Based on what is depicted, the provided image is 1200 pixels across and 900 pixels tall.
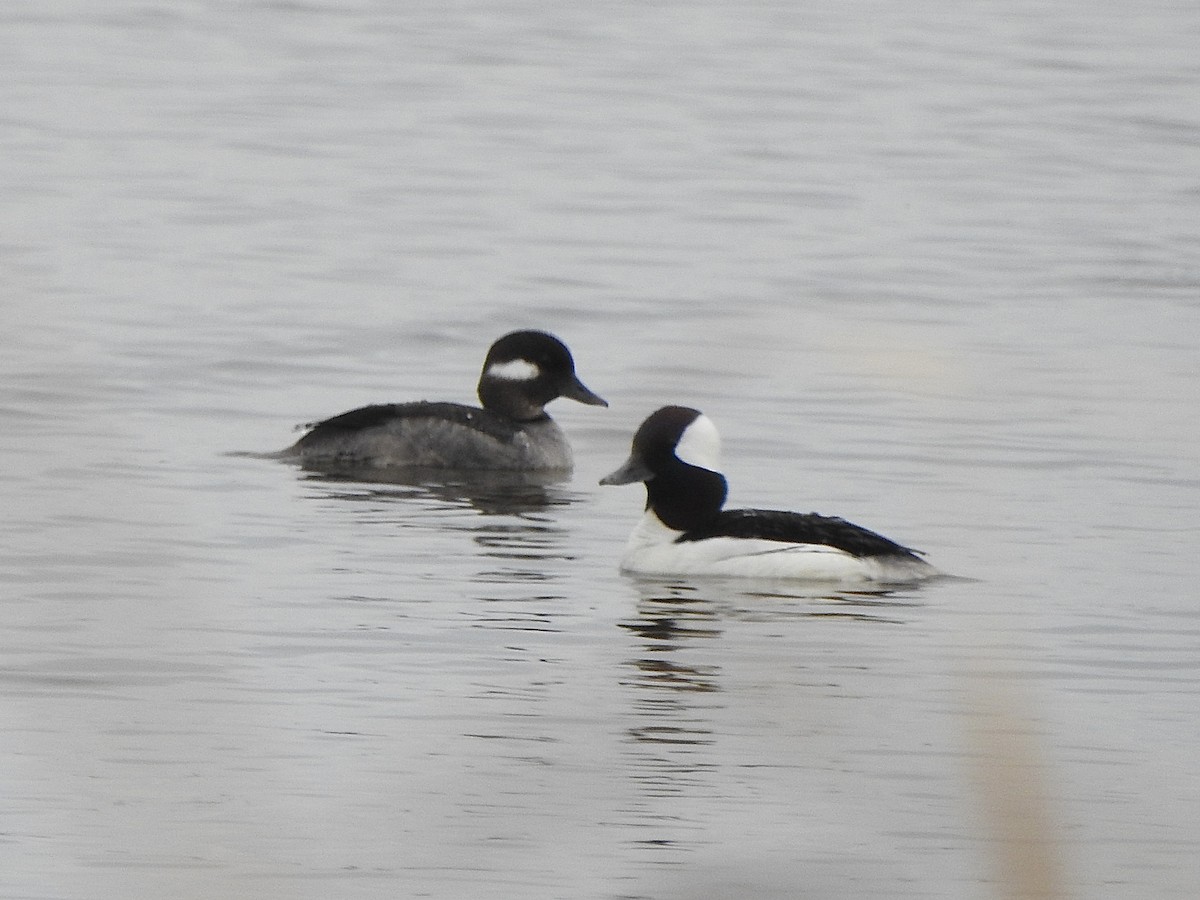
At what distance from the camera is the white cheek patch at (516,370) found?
15547 millimetres

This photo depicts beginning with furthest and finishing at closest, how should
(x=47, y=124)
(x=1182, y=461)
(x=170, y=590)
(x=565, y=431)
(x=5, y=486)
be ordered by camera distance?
(x=47, y=124) → (x=565, y=431) → (x=1182, y=461) → (x=5, y=486) → (x=170, y=590)

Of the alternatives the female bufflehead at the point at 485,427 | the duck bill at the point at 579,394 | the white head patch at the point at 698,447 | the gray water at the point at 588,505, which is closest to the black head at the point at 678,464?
the white head patch at the point at 698,447

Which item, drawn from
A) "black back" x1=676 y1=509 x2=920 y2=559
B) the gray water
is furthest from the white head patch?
the gray water

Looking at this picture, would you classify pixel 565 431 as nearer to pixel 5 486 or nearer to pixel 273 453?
pixel 273 453

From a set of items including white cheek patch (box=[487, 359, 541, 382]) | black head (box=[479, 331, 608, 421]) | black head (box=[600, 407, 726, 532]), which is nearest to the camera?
black head (box=[600, 407, 726, 532])

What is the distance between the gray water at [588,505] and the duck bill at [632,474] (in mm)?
458

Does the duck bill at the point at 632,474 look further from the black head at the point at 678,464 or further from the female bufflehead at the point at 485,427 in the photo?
the female bufflehead at the point at 485,427

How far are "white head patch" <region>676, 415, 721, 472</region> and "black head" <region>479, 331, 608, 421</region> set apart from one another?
11.9 feet

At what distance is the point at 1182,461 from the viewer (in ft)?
46.3

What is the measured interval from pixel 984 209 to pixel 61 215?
31.3 feet

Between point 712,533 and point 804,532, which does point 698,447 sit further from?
point 804,532

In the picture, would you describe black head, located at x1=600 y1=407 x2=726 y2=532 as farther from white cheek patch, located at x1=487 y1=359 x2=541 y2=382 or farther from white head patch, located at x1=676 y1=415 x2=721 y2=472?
white cheek patch, located at x1=487 y1=359 x2=541 y2=382

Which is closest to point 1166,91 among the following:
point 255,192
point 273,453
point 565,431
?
point 255,192

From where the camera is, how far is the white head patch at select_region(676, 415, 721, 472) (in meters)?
11.7
